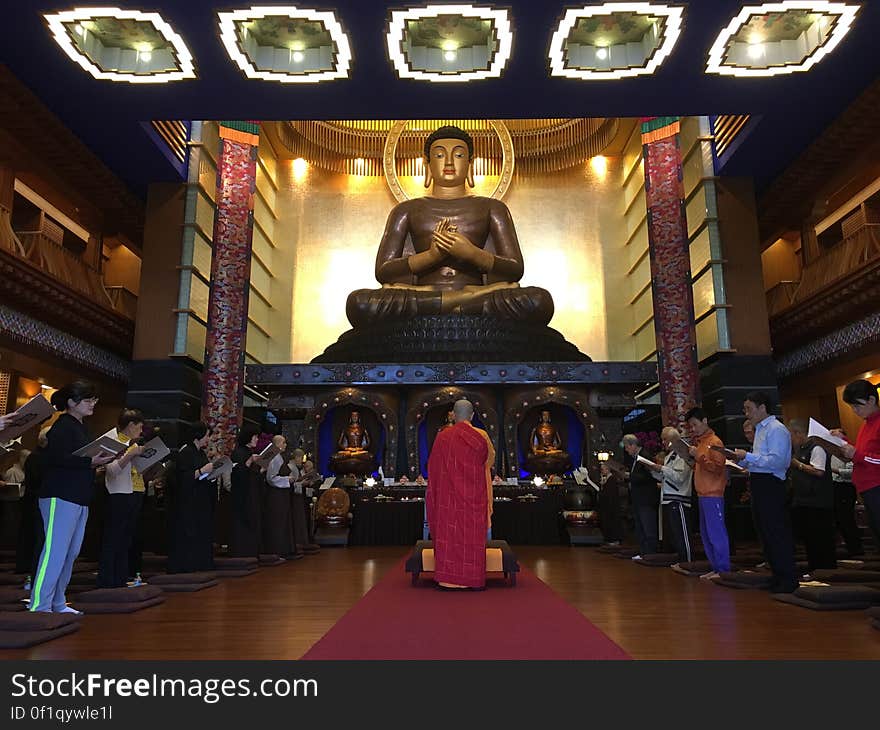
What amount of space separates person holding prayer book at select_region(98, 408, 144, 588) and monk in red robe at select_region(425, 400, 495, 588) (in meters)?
1.45

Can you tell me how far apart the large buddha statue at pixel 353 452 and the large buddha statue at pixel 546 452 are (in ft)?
5.58

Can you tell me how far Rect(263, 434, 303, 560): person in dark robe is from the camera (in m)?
5.24

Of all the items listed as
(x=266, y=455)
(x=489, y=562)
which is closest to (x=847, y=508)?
(x=489, y=562)

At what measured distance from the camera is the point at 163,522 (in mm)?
6777

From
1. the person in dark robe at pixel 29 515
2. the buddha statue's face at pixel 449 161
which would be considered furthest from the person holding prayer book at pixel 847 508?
the buddha statue's face at pixel 449 161

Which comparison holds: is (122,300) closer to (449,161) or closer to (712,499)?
(449,161)

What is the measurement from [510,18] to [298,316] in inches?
277

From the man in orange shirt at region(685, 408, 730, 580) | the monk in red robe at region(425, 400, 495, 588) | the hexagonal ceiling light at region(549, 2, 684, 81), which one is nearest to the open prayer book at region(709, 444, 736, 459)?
the man in orange shirt at region(685, 408, 730, 580)

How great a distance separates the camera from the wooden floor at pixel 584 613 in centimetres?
204

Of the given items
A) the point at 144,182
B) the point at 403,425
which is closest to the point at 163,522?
the point at 403,425

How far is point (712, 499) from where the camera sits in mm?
3926

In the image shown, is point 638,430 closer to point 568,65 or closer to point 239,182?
point 568,65

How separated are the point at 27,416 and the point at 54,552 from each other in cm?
56

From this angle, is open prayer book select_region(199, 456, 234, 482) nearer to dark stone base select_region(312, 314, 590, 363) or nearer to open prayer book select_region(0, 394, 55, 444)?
open prayer book select_region(0, 394, 55, 444)
